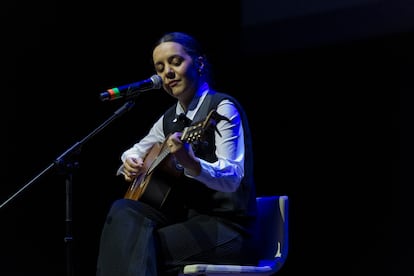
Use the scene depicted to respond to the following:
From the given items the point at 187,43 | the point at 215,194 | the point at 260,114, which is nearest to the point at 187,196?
the point at 215,194

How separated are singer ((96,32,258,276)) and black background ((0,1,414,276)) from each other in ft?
2.60

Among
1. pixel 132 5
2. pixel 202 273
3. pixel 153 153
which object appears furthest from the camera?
pixel 132 5

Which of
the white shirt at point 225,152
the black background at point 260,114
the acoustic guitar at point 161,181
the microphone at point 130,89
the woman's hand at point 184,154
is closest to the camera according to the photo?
the woman's hand at point 184,154

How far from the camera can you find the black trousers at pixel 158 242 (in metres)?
1.99

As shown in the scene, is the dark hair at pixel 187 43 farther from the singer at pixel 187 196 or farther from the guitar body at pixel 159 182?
the guitar body at pixel 159 182

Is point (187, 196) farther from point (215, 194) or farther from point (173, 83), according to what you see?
point (173, 83)

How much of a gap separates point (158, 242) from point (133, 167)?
15.2 inches

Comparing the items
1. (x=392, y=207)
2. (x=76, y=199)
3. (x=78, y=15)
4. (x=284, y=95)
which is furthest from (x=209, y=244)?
(x=78, y=15)

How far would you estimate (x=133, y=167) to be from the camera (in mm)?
2373

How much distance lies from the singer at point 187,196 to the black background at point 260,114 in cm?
79

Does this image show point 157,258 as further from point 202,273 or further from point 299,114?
point 299,114

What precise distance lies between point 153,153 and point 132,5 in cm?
174

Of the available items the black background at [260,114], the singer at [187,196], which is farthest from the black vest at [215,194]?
the black background at [260,114]

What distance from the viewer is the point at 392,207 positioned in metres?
2.99
